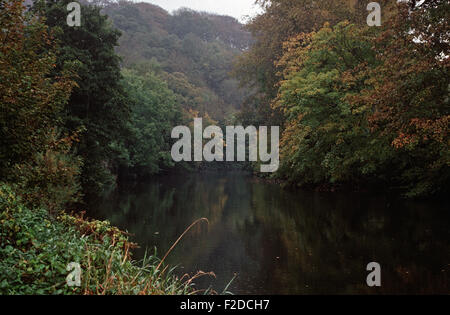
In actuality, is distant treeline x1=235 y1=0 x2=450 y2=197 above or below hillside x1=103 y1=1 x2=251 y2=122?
below

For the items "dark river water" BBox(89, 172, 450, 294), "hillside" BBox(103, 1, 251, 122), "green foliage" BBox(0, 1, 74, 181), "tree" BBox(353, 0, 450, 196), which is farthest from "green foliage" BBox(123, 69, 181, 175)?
"green foliage" BBox(0, 1, 74, 181)

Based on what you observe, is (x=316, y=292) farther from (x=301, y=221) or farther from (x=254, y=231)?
(x=301, y=221)

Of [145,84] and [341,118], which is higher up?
[145,84]

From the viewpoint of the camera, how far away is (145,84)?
47.8 metres

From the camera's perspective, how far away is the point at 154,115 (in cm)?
4531

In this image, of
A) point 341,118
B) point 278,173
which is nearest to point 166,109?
point 278,173

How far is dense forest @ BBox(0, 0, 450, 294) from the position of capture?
5.74 meters

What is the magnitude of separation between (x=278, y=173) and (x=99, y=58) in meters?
15.1

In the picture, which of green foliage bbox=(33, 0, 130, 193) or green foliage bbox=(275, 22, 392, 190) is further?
green foliage bbox=(33, 0, 130, 193)

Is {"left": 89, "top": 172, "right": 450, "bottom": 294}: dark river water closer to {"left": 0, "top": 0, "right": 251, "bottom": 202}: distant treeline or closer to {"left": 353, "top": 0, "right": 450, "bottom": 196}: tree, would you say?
{"left": 353, "top": 0, "right": 450, "bottom": 196}: tree

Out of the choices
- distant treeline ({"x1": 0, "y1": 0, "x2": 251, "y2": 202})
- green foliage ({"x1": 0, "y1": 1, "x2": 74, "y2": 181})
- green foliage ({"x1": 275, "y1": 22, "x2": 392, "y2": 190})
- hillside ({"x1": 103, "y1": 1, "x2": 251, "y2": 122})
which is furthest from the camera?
hillside ({"x1": 103, "y1": 1, "x2": 251, "y2": 122})

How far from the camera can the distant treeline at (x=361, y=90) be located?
12289mm

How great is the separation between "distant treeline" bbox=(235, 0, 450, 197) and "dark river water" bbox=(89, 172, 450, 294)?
2.53 m

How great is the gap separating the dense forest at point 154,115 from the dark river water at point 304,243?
1696mm
